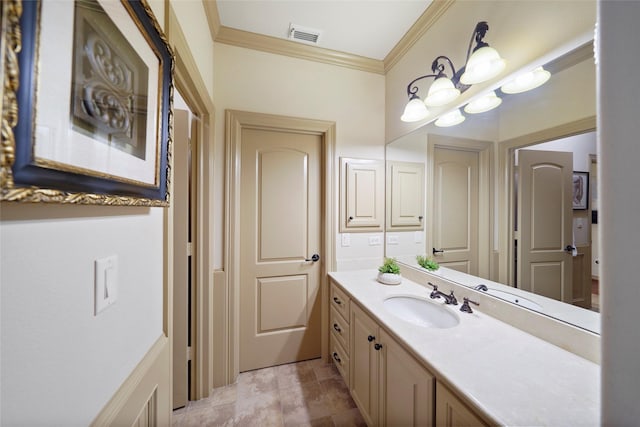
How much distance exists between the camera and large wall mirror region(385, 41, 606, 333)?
88cm

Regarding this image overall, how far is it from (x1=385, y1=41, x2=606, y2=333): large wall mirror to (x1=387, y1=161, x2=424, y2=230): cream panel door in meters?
0.14

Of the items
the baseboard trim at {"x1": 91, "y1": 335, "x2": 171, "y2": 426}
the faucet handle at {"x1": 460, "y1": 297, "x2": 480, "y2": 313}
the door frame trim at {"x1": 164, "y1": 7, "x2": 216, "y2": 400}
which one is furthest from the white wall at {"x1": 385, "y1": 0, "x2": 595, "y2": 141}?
the baseboard trim at {"x1": 91, "y1": 335, "x2": 171, "y2": 426}

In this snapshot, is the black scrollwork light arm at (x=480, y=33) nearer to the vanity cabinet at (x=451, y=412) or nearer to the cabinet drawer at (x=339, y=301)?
the vanity cabinet at (x=451, y=412)

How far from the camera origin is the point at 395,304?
1463 mm

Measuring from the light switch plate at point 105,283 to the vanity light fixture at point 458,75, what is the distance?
1627 millimetres

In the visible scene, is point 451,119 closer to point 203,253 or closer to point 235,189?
point 235,189

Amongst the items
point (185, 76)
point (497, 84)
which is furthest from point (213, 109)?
point (497, 84)

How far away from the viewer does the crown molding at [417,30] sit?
1.45 metres

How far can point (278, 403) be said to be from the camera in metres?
1.55

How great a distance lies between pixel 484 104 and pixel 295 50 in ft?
4.80

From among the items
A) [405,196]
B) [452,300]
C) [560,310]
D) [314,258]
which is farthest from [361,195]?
[560,310]

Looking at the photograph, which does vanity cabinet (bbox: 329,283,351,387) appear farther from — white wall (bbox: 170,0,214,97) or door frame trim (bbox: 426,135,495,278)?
white wall (bbox: 170,0,214,97)

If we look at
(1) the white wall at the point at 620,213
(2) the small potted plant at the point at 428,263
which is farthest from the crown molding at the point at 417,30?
(2) the small potted plant at the point at 428,263

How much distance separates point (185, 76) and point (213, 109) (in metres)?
0.52
